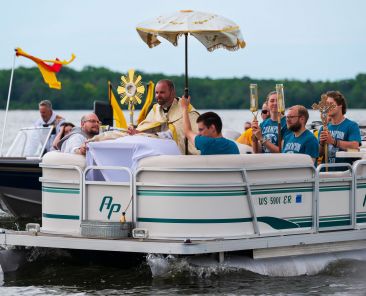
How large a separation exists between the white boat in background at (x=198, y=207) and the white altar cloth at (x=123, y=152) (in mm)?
81

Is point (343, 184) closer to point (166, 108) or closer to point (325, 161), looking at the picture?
point (325, 161)

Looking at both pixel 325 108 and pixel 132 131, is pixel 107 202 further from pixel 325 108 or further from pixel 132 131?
pixel 325 108

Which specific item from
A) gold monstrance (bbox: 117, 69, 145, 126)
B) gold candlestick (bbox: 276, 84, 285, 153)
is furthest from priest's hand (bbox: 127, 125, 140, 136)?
gold candlestick (bbox: 276, 84, 285, 153)

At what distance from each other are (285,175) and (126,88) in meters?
1.97

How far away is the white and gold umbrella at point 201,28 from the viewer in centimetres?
1060

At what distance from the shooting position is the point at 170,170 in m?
9.88

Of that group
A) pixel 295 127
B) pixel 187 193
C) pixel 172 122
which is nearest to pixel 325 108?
pixel 295 127

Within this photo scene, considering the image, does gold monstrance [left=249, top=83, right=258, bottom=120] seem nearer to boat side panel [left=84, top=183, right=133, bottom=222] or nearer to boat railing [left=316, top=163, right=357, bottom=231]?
boat railing [left=316, top=163, right=357, bottom=231]

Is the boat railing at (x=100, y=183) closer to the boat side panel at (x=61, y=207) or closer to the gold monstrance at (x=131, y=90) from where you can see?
the boat side panel at (x=61, y=207)

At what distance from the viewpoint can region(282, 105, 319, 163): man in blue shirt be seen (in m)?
10.9

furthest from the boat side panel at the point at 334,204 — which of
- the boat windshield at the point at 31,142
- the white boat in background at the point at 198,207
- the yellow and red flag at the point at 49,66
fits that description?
the yellow and red flag at the point at 49,66

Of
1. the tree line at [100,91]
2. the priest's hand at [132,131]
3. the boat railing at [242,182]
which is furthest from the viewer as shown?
the tree line at [100,91]

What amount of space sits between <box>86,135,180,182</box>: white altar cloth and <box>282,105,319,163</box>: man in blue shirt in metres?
1.25

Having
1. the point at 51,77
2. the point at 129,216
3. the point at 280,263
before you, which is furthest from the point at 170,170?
the point at 51,77
